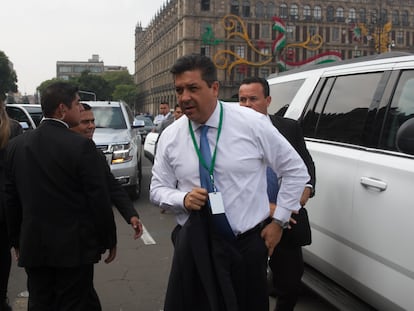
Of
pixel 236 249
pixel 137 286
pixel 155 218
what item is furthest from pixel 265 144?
pixel 155 218

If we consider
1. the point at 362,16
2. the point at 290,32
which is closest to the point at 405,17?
the point at 362,16

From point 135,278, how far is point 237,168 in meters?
3.06

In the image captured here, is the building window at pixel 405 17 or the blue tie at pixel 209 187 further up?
the building window at pixel 405 17

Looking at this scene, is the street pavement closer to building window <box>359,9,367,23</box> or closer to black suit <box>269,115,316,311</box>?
black suit <box>269,115,316,311</box>

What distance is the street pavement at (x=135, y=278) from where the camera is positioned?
4.29 metres

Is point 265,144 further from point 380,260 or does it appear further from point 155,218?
point 155,218

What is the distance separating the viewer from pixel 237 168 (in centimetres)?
233

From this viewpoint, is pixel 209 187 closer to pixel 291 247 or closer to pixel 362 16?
pixel 291 247

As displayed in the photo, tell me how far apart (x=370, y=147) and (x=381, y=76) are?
1.60 ft

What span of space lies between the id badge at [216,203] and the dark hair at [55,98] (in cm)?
134

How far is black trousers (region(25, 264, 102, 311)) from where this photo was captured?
3064 millimetres

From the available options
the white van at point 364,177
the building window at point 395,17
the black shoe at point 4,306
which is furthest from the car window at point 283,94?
the building window at point 395,17

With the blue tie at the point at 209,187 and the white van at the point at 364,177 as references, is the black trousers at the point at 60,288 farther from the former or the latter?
the white van at the point at 364,177

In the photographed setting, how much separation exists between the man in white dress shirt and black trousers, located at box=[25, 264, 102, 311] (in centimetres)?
97
